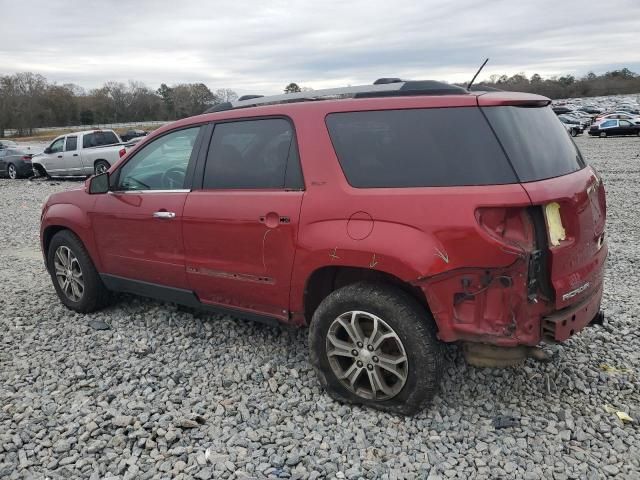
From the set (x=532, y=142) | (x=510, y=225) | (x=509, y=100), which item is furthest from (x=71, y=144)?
(x=510, y=225)

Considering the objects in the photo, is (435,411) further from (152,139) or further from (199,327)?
(152,139)

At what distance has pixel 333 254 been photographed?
3070 millimetres

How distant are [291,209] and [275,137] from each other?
56 cm

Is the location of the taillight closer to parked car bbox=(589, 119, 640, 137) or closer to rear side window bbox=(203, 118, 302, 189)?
rear side window bbox=(203, 118, 302, 189)

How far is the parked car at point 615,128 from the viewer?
3222 centimetres

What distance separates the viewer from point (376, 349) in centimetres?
307

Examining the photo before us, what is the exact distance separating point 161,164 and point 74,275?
1513 millimetres

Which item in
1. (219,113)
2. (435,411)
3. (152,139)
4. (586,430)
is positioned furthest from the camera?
(152,139)

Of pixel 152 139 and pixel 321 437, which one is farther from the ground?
pixel 152 139

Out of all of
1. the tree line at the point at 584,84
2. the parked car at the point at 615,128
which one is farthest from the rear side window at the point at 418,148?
the tree line at the point at 584,84

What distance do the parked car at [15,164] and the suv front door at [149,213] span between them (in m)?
18.5

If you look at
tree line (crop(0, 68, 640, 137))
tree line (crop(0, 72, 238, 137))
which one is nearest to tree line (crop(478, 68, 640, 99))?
tree line (crop(0, 68, 640, 137))

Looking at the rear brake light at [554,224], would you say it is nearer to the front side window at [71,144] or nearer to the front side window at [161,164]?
the front side window at [161,164]

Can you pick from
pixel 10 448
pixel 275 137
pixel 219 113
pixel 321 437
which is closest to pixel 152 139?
pixel 219 113
